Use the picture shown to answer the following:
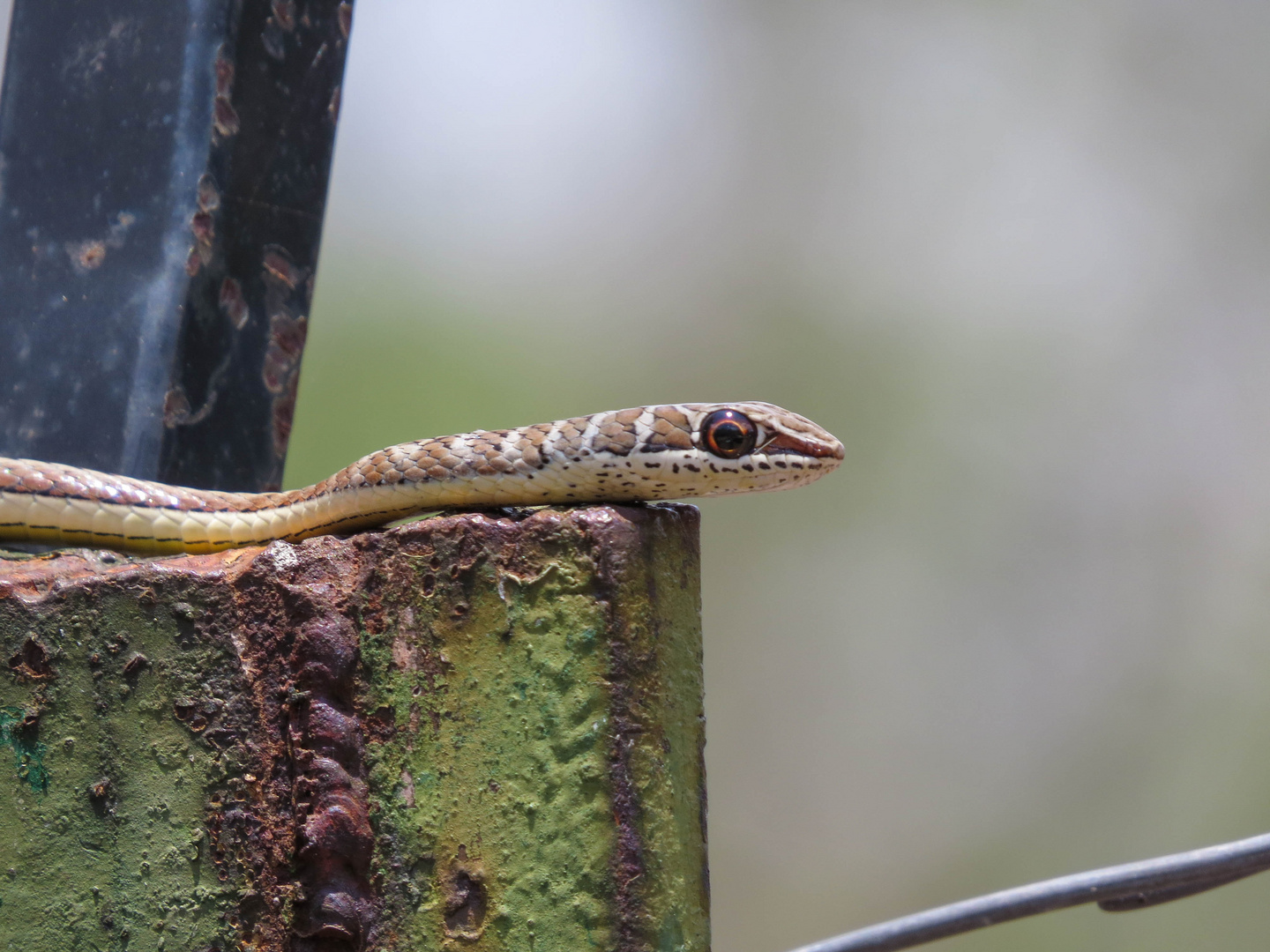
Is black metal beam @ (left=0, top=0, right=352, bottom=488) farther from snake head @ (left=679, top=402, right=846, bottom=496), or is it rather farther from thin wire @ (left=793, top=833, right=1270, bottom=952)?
thin wire @ (left=793, top=833, right=1270, bottom=952)

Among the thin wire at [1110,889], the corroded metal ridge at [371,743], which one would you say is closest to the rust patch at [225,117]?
the corroded metal ridge at [371,743]

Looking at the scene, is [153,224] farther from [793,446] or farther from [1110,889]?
[1110,889]

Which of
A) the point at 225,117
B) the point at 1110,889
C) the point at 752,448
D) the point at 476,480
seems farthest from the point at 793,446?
the point at 225,117

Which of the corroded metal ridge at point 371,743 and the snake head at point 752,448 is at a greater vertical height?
the snake head at point 752,448

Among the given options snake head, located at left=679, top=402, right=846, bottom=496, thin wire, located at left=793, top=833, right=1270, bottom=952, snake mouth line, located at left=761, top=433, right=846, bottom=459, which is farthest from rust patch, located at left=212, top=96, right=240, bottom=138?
thin wire, located at left=793, top=833, right=1270, bottom=952

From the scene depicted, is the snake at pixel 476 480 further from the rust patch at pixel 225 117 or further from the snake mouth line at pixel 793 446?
the rust patch at pixel 225 117

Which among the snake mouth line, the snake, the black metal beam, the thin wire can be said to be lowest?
the thin wire
